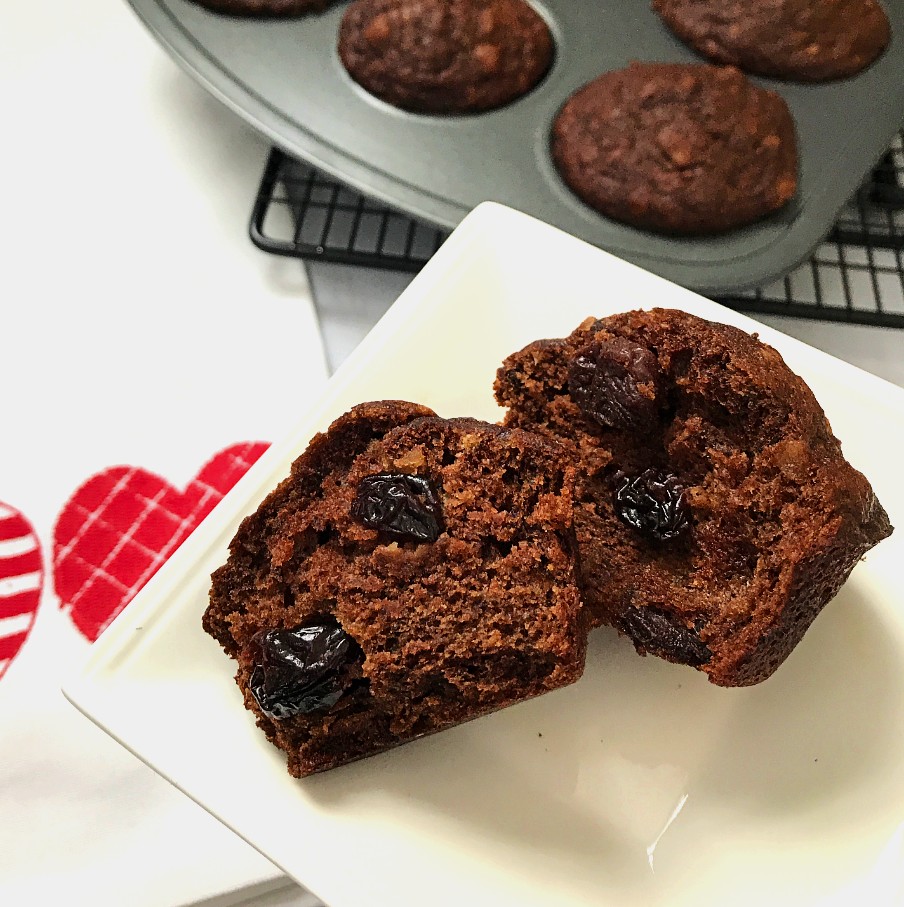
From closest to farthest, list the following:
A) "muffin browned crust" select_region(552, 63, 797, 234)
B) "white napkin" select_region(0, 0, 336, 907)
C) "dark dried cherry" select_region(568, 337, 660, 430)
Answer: "dark dried cherry" select_region(568, 337, 660, 430) < "white napkin" select_region(0, 0, 336, 907) < "muffin browned crust" select_region(552, 63, 797, 234)

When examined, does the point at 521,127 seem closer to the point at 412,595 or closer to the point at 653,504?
the point at 653,504

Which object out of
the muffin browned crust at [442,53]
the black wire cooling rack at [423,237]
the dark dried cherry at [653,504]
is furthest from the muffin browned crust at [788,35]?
the dark dried cherry at [653,504]

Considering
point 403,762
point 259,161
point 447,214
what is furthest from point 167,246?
point 403,762

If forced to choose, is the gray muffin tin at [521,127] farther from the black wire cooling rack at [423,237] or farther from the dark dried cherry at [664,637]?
the dark dried cherry at [664,637]

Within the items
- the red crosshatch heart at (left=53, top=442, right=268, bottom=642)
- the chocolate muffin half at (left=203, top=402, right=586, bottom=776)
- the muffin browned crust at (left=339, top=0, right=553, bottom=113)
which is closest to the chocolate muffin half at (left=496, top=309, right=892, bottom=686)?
the chocolate muffin half at (left=203, top=402, right=586, bottom=776)

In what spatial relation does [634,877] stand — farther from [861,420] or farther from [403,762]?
[861,420]

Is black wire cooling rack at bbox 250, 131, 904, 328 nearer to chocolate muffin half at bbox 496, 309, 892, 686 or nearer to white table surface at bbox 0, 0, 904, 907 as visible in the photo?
white table surface at bbox 0, 0, 904, 907
